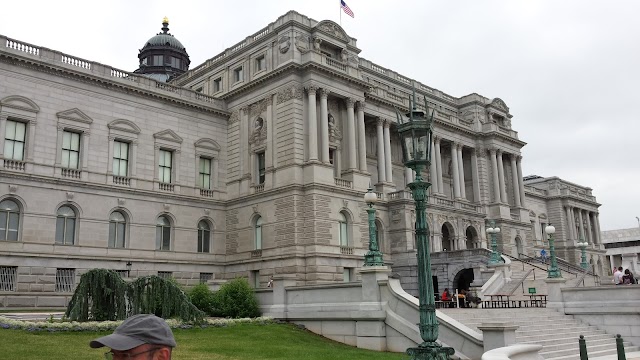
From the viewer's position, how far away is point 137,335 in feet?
12.9

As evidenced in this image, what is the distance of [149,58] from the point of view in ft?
249

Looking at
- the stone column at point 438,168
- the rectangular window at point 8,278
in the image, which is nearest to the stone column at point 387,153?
the stone column at point 438,168

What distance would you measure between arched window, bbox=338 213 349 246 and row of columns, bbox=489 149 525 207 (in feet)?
80.2

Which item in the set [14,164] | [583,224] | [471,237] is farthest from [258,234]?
[583,224]

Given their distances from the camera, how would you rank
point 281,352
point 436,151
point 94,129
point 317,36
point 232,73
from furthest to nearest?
point 436,151
point 232,73
point 317,36
point 94,129
point 281,352

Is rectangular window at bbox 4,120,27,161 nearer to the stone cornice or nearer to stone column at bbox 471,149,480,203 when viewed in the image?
the stone cornice

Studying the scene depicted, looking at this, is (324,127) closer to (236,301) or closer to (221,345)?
(236,301)

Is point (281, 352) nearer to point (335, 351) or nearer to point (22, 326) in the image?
point (335, 351)

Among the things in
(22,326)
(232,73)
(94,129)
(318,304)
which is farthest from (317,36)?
(22,326)

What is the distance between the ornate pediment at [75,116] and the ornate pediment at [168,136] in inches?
206

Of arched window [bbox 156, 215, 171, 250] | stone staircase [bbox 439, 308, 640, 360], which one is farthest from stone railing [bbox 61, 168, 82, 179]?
stone staircase [bbox 439, 308, 640, 360]

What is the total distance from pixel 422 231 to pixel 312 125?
29.4m

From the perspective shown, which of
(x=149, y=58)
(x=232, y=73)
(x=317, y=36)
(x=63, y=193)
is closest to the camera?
(x=63, y=193)

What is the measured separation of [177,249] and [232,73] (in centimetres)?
1602
